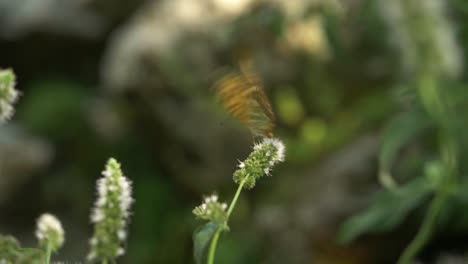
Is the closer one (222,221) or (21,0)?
(222,221)

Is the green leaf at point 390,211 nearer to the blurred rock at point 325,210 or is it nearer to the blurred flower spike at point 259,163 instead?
the blurred flower spike at point 259,163

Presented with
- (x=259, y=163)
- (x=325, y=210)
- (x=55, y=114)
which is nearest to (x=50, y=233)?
(x=259, y=163)

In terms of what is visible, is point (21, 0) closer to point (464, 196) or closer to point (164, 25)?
point (164, 25)

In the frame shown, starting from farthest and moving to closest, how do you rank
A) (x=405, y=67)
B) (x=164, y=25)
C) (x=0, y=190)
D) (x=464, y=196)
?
1. (x=0, y=190)
2. (x=164, y=25)
3. (x=405, y=67)
4. (x=464, y=196)

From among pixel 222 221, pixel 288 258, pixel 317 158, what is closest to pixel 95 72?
pixel 317 158

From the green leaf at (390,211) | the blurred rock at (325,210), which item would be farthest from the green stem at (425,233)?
the blurred rock at (325,210)

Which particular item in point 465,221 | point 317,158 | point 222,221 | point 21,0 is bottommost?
point 222,221
